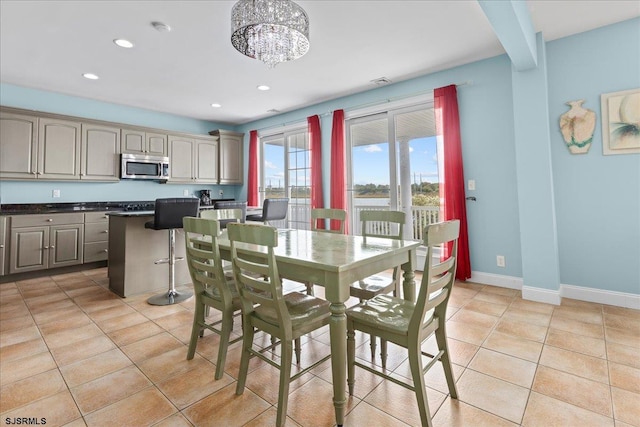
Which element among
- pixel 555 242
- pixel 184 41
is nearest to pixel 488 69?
pixel 555 242

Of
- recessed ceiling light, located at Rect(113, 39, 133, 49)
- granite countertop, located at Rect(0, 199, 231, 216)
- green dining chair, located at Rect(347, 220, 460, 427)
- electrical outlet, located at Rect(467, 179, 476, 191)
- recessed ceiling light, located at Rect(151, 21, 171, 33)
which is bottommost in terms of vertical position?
green dining chair, located at Rect(347, 220, 460, 427)

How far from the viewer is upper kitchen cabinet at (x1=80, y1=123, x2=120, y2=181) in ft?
15.2

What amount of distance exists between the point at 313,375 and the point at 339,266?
925 millimetres

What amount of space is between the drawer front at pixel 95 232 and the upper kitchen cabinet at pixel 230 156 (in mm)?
2330

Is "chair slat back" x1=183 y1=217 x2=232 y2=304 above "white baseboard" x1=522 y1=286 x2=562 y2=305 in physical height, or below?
above

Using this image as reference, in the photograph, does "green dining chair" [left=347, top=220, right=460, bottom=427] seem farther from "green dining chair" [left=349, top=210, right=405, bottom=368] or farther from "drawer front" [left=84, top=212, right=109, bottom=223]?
"drawer front" [left=84, top=212, right=109, bottom=223]

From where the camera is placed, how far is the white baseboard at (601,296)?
2.84 meters

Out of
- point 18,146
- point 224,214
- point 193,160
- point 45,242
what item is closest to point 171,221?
point 224,214

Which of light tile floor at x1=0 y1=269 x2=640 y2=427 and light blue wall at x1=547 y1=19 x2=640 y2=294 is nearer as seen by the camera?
light tile floor at x1=0 y1=269 x2=640 y2=427

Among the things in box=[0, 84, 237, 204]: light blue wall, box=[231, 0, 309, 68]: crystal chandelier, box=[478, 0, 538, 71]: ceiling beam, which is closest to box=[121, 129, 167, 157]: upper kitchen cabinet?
box=[0, 84, 237, 204]: light blue wall

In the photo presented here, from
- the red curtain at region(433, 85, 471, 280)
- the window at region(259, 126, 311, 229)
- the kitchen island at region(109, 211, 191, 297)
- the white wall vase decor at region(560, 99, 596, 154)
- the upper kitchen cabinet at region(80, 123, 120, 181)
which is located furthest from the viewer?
the window at region(259, 126, 311, 229)

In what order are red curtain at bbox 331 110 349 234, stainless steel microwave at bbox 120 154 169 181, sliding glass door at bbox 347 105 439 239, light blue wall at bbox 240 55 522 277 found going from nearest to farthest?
light blue wall at bbox 240 55 522 277
sliding glass door at bbox 347 105 439 239
red curtain at bbox 331 110 349 234
stainless steel microwave at bbox 120 154 169 181

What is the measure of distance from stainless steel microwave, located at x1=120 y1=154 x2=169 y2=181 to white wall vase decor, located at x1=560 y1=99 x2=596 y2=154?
5.86m

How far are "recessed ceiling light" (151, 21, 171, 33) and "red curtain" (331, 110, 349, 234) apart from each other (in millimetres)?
2596
